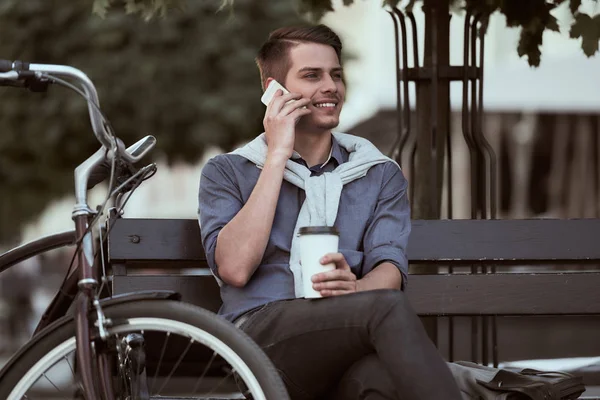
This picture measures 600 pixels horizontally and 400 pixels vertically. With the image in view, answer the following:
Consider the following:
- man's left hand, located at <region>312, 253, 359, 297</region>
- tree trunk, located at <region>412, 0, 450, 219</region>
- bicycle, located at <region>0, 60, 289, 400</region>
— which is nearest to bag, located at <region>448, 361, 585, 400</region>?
man's left hand, located at <region>312, 253, 359, 297</region>

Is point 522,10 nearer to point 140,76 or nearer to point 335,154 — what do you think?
point 335,154

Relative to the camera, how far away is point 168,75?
1273cm

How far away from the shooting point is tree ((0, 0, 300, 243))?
1248cm

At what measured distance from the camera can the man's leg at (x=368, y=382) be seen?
3207mm

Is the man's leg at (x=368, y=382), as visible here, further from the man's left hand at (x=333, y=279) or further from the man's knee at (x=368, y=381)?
the man's left hand at (x=333, y=279)

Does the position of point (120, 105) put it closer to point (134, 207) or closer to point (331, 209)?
point (331, 209)

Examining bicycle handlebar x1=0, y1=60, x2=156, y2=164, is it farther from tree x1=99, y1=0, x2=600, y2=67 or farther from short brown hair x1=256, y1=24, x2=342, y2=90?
tree x1=99, y1=0, x2=600, y2=67

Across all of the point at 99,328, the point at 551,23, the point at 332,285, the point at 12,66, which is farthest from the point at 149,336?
the point at 551,23

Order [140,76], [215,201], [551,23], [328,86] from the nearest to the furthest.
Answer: [215,201] → [328,86] → [551,23] → [140,76]

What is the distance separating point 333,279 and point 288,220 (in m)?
0.54

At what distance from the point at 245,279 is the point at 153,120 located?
9.49 metres

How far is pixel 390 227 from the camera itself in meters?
3.77

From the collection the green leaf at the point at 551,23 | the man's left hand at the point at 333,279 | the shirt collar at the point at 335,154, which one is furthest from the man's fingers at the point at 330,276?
the green leaf at the point at 551,23

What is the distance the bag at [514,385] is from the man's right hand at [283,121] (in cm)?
82
